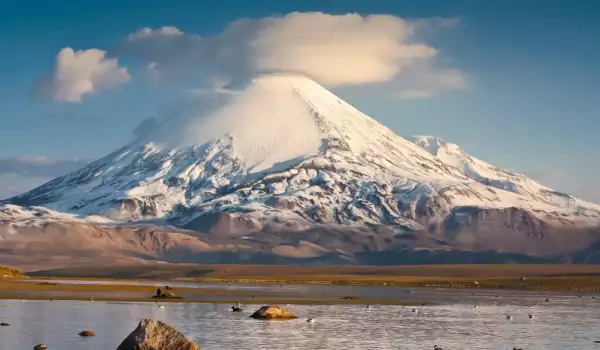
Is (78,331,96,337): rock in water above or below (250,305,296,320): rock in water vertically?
below

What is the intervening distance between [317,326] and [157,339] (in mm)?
24222

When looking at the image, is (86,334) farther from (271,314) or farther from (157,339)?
(271,314)

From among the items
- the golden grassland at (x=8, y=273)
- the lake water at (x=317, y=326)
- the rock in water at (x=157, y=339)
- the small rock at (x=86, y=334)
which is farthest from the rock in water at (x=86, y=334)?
the golden grassland at (x=8, y=273)

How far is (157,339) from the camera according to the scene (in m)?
47.8

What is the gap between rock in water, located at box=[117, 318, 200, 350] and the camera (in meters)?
47.8

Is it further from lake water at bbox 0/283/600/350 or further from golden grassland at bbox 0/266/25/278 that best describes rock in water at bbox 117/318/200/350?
golden grassland at bbox 0/266/25/278

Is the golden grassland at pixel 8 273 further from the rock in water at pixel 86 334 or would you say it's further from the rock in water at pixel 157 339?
the rock in water at pixel 157 339

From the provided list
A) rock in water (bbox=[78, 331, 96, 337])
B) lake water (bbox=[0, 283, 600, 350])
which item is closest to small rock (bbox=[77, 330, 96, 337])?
rock in water (bbox=[78, 331, 96, 337])

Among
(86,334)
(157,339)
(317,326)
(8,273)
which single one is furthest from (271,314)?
(8,273)

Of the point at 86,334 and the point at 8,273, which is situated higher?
the point at 8,273

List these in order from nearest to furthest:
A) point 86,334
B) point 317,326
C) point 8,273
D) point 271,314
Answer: point 86,334 → point 317,326 → point 271,314 → point 8,273

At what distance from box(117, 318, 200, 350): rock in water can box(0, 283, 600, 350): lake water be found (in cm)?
593

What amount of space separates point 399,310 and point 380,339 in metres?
32.5

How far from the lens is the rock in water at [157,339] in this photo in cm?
4778
